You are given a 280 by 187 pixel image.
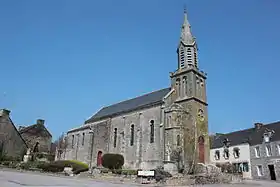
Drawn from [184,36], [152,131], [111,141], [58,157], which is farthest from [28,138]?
[184,36]

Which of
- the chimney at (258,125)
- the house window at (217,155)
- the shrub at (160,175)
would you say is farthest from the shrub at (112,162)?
the chimney at (258,125)

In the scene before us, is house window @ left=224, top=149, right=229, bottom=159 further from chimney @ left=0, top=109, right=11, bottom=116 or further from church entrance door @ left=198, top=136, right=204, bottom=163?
chimney @ left=0, top=109, right=11, bottom=116

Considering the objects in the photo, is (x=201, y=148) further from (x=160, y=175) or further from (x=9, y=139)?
(x=9, y=139)

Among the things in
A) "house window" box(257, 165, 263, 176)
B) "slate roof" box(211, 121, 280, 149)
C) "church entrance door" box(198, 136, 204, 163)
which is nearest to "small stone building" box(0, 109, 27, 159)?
"church entrance door" box(198, 136, 204, 163)

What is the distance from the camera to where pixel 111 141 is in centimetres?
3741

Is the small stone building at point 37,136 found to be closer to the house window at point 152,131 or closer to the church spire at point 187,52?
the house window at point 152,131

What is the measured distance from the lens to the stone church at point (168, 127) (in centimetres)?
2859

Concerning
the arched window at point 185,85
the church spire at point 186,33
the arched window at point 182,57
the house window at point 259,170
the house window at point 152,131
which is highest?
the church spire at point 186,33

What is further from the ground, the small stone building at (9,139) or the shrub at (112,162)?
the small stone building at (9,139)

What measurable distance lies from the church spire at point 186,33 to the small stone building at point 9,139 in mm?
28105

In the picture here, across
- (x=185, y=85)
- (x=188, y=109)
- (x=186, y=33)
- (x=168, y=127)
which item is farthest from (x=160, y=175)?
(x=186, y=33)

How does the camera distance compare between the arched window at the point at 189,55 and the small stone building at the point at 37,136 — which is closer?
the arched window at the point at 189,55

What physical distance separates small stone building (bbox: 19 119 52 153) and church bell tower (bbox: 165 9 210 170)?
27.6 metres

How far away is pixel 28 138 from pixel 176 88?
2905 cm
